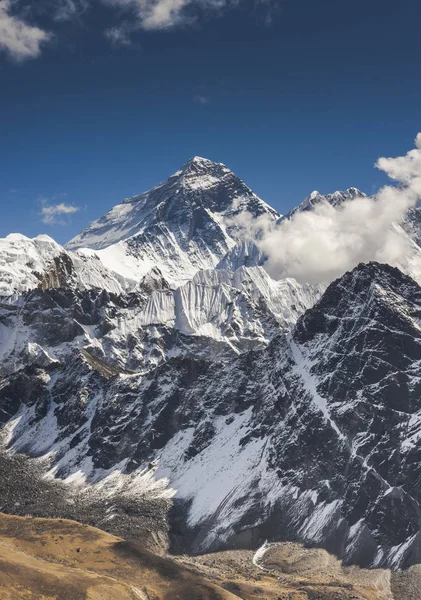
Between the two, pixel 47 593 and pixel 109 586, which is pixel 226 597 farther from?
pixel 47 593

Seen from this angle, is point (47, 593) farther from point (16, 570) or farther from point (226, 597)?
point (226, 597)

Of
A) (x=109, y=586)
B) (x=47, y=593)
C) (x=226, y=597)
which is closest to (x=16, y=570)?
(x=47, y=593)

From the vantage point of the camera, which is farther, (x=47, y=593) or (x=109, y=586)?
(x=109, y=586)

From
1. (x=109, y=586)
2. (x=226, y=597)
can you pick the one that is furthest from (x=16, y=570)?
(x=226, y=597)

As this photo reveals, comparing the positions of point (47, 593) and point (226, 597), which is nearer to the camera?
point (47, 593)

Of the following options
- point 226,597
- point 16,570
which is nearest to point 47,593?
point 16,570
